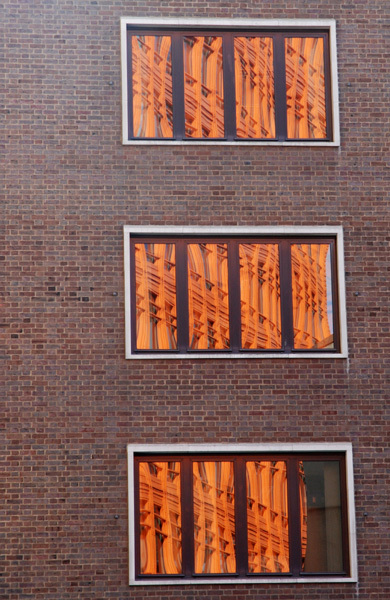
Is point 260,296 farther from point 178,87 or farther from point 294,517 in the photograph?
point 178,87

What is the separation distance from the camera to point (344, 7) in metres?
19.7

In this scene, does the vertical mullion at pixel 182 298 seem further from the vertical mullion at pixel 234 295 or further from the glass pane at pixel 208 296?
the vertical mullion at pixel 234 295

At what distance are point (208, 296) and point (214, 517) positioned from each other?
3.63 metres

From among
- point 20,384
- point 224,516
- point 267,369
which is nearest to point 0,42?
point 20,384

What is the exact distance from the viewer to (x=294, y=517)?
1827cm

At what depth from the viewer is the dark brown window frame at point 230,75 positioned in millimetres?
19234

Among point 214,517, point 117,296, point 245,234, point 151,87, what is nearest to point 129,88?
point 151,87

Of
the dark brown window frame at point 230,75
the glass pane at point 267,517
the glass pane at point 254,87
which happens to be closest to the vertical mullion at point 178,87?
the dark brown window frame at point 230,75

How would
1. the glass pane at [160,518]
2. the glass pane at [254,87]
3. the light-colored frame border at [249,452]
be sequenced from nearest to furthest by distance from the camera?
the light-colored frame border at [249,452] < the glass pane at [160,518] < the glass pane at [254,87]

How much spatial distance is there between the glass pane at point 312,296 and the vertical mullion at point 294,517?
2.06m

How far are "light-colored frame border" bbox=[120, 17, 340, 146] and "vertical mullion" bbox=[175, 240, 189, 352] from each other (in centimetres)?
194

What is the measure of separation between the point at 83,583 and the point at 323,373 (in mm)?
5136

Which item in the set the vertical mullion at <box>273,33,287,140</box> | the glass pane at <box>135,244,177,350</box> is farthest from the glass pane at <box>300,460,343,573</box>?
the vertical mullion at <box>273,33,287,140</box>

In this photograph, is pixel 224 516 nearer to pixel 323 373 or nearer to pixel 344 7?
pixel 323 373
